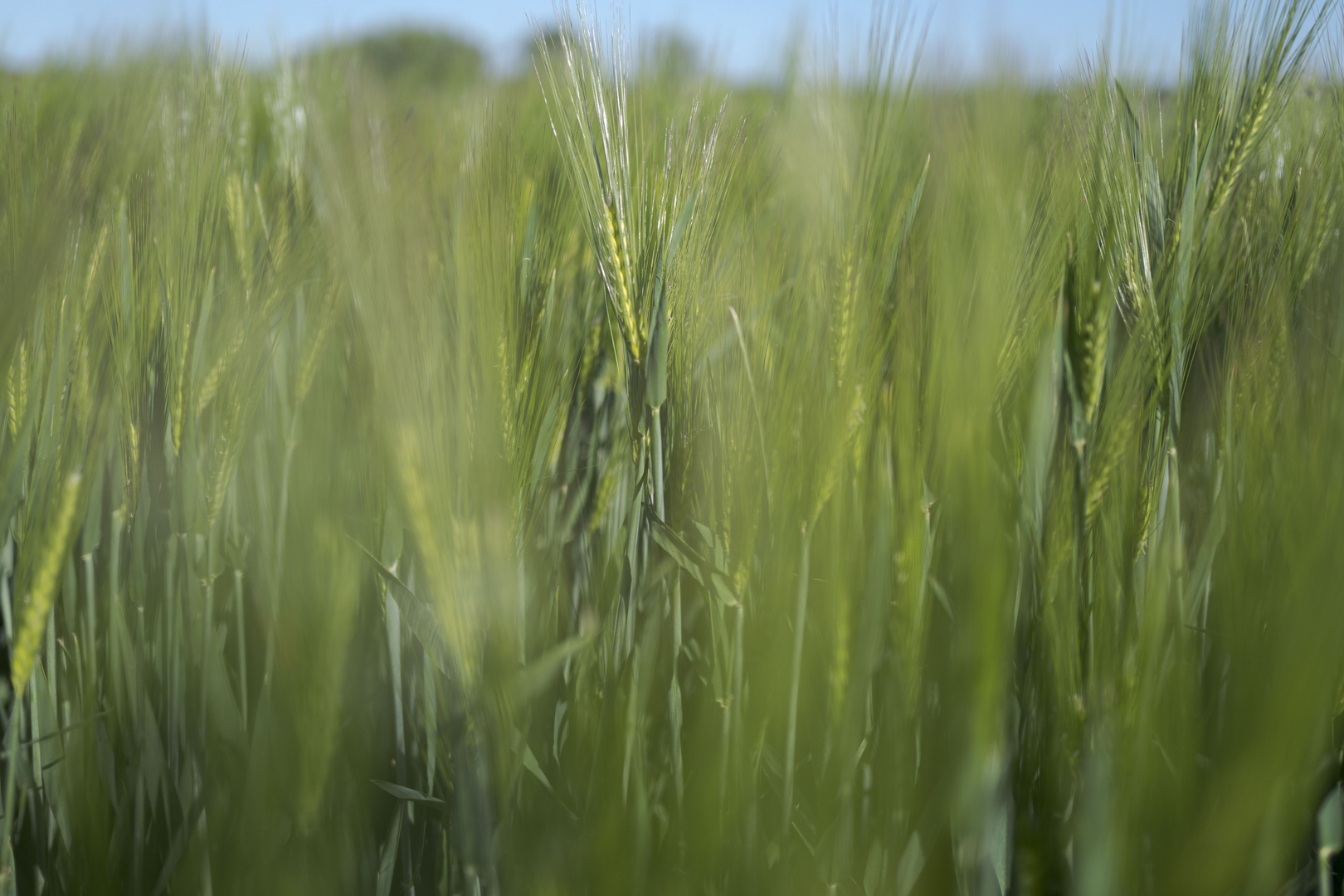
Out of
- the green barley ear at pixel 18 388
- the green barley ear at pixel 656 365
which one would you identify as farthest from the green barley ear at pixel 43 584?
the green barley ear at pixel 656 365

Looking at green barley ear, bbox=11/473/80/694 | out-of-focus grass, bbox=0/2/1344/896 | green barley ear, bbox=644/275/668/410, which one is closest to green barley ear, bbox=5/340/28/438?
out-of-focus grass, bbox=0/2/1344/896

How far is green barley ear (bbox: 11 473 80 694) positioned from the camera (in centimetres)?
43

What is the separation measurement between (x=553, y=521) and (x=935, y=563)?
0.33 meters

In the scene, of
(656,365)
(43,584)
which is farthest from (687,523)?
(43,584)

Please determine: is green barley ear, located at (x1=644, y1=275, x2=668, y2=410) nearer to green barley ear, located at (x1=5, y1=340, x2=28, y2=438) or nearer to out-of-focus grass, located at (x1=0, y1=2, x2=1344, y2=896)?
out-of-focus grass, located at (x1=0, y1=2, x2=1344, y2=896)

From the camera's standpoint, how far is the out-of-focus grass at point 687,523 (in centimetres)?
49

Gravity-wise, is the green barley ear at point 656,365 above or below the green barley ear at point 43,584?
above

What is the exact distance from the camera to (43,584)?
444mm

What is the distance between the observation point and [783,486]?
0.56m

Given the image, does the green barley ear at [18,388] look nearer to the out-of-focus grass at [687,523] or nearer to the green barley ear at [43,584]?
the out-of-focus grass at [687,523]

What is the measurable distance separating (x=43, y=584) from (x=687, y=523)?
17.1 inches

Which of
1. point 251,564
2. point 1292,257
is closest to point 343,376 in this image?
point 251,564

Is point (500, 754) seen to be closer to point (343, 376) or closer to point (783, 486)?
point (783, 486)

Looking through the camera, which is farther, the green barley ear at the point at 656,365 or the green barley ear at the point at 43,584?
the green barley ear at the point at 656,365
